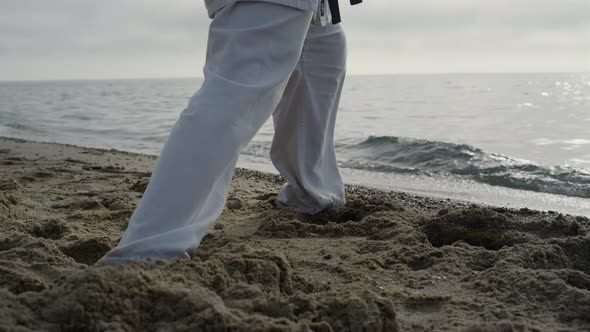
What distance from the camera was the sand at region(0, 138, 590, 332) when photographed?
5.07ft

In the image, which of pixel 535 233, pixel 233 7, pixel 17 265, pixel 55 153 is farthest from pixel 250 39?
pixel 55 153

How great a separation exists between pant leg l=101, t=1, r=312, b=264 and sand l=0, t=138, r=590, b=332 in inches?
6.2

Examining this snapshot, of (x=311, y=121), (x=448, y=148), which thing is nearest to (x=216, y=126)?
(x=311, y=121)

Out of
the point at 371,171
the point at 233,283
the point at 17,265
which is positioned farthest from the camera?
the point at 371,171

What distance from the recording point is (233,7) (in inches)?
85.9

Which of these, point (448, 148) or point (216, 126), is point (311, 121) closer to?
point (216, 126)

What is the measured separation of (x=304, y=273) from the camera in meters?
2.15

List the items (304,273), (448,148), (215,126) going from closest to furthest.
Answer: (215,126) → (304,273) → (448,148)

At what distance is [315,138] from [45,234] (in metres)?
1.43

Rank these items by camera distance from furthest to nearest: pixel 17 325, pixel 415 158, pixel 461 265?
pixel 415 158 < pixel 461 265 < pixel 17 325

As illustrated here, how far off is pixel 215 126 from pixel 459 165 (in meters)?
5.11

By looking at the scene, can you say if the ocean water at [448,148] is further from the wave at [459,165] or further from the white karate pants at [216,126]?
the white karate pants at [216,126]

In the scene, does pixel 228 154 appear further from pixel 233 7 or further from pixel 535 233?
pixel 535 233

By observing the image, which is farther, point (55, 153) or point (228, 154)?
point (55, 153)
